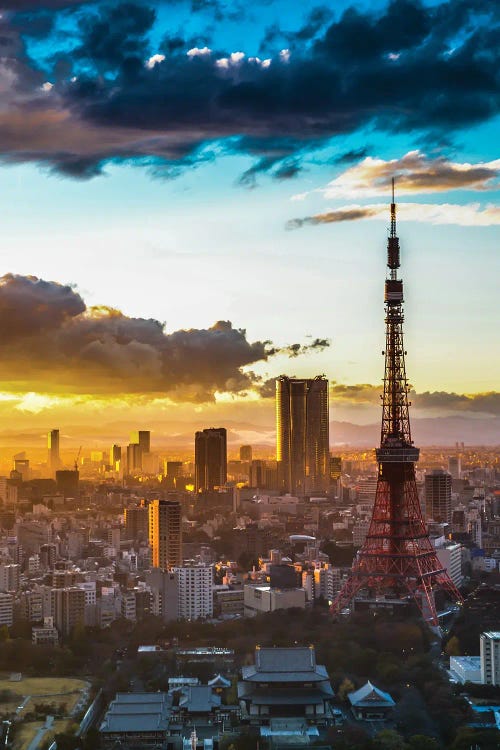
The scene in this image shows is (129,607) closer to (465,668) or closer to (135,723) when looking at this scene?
(465,668)

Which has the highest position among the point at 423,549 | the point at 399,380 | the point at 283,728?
the point at 399,380

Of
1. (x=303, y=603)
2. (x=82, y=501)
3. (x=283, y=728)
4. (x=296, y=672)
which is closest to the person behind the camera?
(x=283, y=728)

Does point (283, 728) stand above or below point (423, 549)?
below

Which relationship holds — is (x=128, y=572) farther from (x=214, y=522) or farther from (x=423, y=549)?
(x=214, y=522)

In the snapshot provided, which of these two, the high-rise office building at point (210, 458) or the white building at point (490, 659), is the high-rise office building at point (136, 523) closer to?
the high-rise office building at point (210, 458)

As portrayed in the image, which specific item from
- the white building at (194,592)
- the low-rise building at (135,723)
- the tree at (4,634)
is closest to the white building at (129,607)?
the white building at (194,592)

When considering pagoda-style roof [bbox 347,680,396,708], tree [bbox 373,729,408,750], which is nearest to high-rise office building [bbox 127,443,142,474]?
pagoda-style roof [bbox 347,680,396,708]

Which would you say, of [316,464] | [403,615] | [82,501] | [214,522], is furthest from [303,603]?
[316,464]
